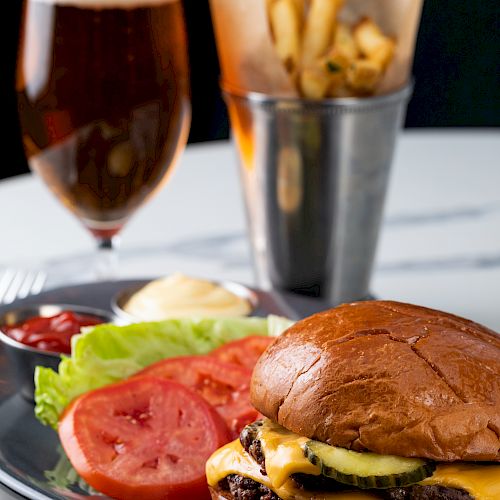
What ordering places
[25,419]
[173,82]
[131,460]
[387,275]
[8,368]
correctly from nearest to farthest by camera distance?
1. [131,460]
2. [25,419]
3. [8,368]
4. [173,82]
5. [387,275]

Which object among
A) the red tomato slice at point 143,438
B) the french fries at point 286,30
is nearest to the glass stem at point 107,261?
the french fries at point 286,30

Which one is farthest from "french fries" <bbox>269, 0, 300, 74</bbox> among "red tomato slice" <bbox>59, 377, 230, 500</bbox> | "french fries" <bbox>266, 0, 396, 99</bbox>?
"red tomato slice" <bbox>59, 377, 230, 500</bbox>

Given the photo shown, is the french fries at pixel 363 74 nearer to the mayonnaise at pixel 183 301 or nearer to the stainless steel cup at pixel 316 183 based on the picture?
the stainless steel cup at pixel 316 183

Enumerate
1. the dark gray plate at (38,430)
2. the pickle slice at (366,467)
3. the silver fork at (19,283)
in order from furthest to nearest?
the silver fork at (19,283) < the dark gray plate at (38,430) < the pickle slice at (366,467)

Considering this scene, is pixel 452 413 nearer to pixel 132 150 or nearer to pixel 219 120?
pixel 132 150

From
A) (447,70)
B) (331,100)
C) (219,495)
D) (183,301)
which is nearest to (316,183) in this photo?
(331,100)

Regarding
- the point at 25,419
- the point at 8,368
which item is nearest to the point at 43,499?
the point at 25,419
